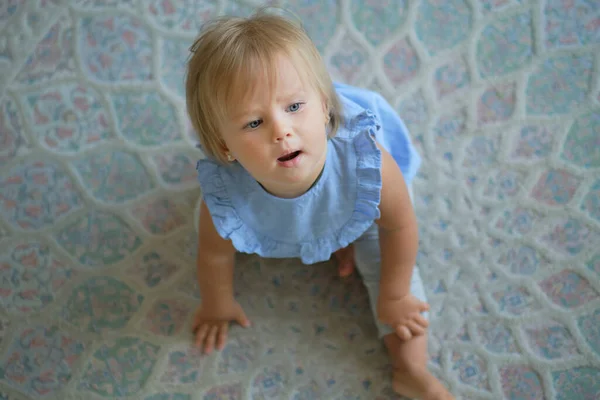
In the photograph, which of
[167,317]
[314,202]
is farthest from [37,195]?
[314,202]

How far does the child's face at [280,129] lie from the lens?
2.34ft

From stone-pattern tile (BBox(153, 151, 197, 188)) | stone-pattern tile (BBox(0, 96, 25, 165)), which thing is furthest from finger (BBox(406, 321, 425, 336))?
stone-pattern tile (BBox(0, 96, 25, 165))

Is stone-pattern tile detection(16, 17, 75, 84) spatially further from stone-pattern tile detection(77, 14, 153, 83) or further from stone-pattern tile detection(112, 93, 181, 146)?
stone-pattern tile detection(112, 93, 181, 146)

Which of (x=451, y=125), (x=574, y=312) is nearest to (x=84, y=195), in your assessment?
(x=451, y=125)

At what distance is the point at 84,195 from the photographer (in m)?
1.17

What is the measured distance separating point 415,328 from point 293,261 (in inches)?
10.4

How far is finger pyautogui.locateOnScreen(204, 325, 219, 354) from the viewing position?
1.04 meters

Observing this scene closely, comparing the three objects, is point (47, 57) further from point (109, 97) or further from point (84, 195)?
point (84, 195)

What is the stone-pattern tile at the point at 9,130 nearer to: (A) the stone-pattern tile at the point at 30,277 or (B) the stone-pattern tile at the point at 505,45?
(A) the stone-pattern tile at the point at 30,277

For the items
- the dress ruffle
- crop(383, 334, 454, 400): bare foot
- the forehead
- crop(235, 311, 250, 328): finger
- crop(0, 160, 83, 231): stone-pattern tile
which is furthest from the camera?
crop(0, 160, 83, 231): stone-pattern tile

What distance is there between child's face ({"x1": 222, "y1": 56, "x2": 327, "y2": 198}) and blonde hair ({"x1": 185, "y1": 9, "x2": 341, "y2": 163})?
0.01 m

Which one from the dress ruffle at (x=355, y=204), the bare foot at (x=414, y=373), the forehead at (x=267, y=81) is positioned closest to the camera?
the forehead at (x=267, y=81)

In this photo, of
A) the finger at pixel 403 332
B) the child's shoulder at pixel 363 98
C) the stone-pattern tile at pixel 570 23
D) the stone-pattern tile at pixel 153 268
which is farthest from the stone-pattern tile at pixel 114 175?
the stone-pattern tile at pixel 570 23

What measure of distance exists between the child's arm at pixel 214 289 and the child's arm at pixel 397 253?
0.83ft
